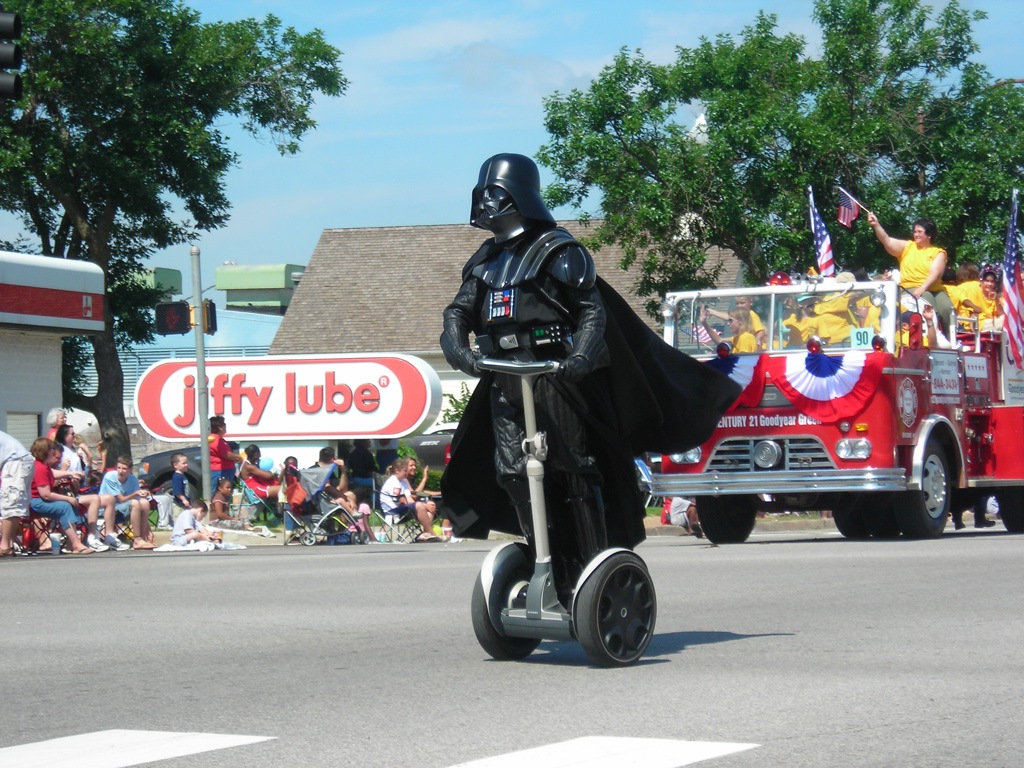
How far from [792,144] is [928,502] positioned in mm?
17243

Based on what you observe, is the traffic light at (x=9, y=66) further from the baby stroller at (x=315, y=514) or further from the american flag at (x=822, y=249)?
the baby stroller at (x=315, y=514)

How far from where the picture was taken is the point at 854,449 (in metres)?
15.8

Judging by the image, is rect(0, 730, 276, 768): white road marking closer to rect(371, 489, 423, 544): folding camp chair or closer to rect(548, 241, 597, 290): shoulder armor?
rect(548, 241, 597, 290): shoulder armor

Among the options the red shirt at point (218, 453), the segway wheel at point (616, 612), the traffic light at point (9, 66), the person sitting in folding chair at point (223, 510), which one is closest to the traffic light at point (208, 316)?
the red shirt at point (218, 453)

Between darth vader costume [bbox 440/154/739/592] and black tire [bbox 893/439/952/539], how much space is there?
9.37 m

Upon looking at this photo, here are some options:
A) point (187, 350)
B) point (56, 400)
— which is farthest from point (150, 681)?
point (187, 350)

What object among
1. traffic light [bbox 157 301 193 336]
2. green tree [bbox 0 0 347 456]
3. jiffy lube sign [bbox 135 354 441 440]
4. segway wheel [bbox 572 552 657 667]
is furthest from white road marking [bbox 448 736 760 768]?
green tree [bbox 0 0 347 456]

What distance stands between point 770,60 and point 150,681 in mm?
29719

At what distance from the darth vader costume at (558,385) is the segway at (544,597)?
126 mm

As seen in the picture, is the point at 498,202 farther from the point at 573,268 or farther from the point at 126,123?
the point at 126,123

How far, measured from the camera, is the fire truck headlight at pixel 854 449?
15.7m

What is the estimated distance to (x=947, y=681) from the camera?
21.0 ft

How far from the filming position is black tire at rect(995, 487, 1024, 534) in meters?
18.8

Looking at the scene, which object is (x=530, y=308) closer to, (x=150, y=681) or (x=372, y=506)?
(x=150, y=681)
